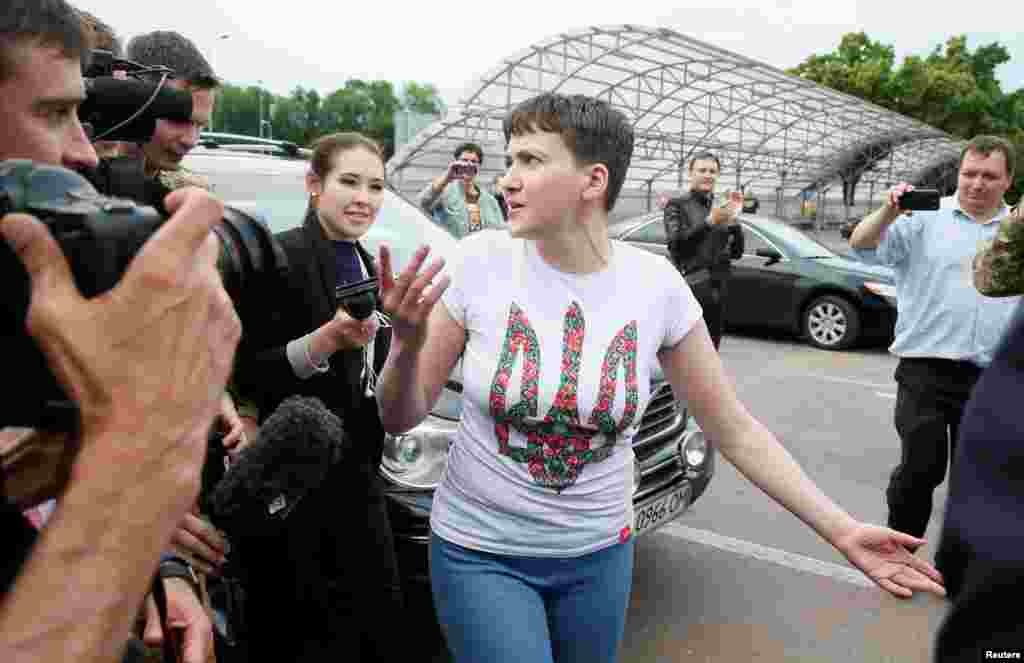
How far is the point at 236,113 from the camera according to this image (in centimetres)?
9162

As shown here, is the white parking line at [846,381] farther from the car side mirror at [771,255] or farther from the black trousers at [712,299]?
the car side mirror at [771,255]

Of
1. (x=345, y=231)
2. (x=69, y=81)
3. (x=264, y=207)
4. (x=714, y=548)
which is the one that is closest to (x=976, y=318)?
(x=714, y=548)

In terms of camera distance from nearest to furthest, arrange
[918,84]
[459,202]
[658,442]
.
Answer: [658,442]
[459,202]
[918,84]

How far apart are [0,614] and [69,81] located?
77 cm

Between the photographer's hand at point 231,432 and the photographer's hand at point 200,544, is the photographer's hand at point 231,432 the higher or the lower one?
the higher one

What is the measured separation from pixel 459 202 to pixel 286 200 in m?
2.87

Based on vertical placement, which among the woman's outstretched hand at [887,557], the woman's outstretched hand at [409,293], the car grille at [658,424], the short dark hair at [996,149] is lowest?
the car grille at [658,424]

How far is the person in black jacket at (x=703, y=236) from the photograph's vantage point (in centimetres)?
688

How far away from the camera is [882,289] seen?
957cm

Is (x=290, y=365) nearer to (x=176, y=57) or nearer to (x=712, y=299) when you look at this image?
(x=176, y=57)

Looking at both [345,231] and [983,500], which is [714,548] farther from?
[983,500]

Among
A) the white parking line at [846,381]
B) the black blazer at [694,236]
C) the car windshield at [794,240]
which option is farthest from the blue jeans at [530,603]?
the car windshield at [794,240]

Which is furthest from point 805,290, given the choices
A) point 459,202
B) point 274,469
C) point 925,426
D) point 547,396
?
point 274,469

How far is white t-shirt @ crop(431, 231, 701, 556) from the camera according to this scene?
1.98 metres
